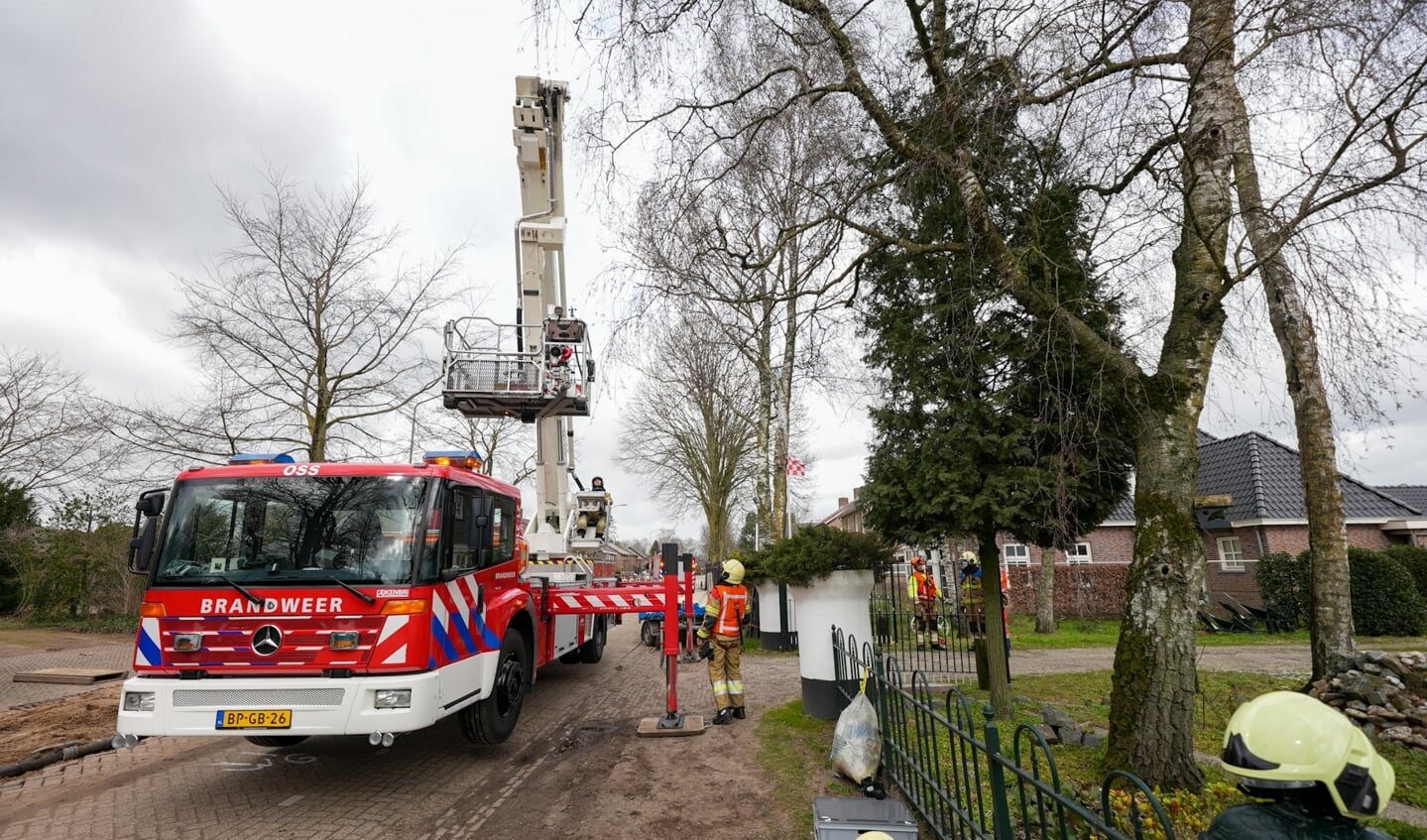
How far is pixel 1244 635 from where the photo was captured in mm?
14797

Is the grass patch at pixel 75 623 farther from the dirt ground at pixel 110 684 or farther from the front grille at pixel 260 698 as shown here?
the front grille at pixel 260 698

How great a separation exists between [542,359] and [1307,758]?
8357 mm

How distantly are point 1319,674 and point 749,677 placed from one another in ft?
22.4

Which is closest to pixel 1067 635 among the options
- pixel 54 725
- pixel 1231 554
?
pixel 1231 554

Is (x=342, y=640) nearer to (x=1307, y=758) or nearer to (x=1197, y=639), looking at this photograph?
(x=1307, y=758)

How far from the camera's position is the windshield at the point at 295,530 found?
16.5 ft

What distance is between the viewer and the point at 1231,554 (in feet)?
67.4

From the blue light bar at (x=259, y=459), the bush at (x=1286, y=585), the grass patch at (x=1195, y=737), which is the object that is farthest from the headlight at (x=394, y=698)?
the bush at (x=1286, y=585)

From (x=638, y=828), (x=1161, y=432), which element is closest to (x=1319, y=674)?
(x=1161, y=432)

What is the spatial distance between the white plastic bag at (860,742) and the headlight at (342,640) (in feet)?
11.8

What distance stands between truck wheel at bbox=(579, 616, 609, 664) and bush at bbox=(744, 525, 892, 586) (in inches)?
223

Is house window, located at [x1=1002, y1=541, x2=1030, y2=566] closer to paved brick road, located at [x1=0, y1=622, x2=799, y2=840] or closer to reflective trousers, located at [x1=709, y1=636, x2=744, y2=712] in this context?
reflective trousers, located at [x1=709, y1=636, x2=744, y2=712]

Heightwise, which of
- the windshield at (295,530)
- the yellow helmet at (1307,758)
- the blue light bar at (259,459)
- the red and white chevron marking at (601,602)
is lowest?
the red and white chevron marking at (601,602)

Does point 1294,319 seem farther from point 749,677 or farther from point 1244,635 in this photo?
point 1244,635
